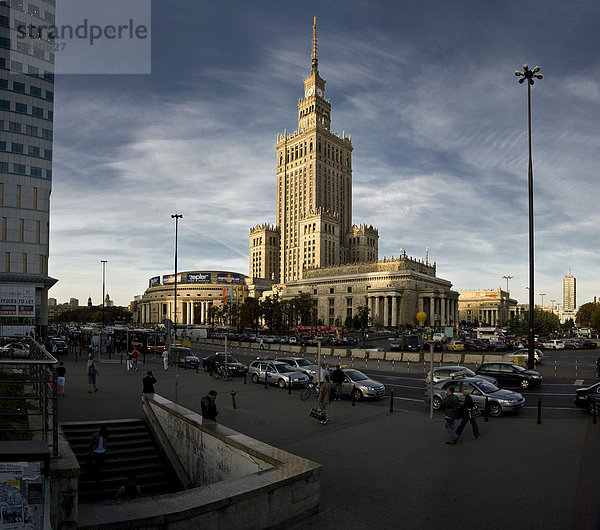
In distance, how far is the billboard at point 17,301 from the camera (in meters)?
45.3

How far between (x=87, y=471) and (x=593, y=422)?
1634cm

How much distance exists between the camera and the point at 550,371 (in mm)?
32625

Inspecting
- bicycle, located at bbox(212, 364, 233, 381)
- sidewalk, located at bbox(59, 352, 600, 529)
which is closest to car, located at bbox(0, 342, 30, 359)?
bicycle, located at bbox(212, 364, 233, 381)

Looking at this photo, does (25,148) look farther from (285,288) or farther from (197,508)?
(285,288)

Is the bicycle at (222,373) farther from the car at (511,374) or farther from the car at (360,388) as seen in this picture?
the car at (511,374)

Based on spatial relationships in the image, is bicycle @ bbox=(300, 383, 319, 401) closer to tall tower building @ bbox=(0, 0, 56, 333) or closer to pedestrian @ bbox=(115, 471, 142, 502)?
pedestrian @ bbox=(115, 471, 142, 502)

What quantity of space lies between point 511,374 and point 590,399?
7.31 m

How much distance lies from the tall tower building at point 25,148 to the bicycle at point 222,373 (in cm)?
3695

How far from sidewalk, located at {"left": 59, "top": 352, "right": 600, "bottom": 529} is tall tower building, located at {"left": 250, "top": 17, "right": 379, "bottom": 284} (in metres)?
146

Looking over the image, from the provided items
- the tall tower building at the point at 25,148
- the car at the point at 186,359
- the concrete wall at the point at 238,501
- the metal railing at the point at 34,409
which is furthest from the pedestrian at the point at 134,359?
the tall tower building at the point at 25,148

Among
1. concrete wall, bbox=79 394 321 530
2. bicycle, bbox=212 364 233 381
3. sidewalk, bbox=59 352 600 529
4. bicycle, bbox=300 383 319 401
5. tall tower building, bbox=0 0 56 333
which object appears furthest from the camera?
tall tower building, bbox=0 0 56 333

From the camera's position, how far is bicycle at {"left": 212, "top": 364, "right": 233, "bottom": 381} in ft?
94.4

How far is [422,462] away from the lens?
464 inches

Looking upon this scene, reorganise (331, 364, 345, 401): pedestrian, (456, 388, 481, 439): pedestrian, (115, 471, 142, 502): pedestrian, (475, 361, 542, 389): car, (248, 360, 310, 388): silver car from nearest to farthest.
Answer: (115, 471, 142, 502): pedestrian, (456, 388, 481, 439): pedestrian, (331, 364, 345, 401): pedestrian, (475, 361, 542, 389): car, (248, 360, 310, 388): silver car
